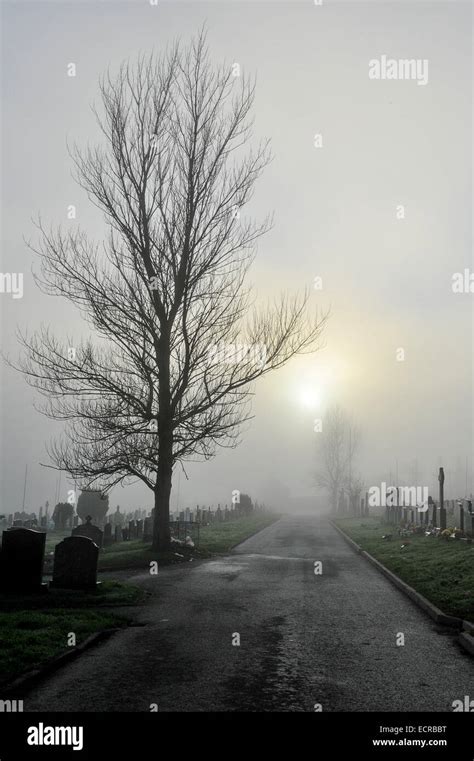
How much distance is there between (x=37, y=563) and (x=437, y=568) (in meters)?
8.74

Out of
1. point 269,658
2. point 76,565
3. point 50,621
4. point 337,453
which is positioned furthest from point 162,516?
point 337,453

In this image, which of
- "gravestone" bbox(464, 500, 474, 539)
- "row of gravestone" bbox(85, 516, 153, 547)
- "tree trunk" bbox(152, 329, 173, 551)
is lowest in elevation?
"row of gravestone" bbox(85, 516, 153, 547)

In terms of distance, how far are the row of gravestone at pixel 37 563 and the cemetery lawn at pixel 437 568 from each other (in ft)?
21.4

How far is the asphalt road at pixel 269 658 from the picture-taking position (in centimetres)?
531

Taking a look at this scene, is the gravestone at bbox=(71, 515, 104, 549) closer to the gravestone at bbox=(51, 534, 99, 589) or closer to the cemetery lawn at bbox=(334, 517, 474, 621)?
the gravestone at bbox=(51, 534, 99, 589)

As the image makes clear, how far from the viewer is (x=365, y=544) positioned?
22.6m

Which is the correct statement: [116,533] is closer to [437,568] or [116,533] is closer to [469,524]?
[469,524]

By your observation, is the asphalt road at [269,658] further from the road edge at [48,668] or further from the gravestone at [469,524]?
the gravestone at [469,524]

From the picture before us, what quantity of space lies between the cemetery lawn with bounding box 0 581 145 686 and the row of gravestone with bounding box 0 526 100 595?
0.36 meters

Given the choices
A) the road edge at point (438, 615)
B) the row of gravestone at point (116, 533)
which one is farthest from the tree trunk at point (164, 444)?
the road edge at point (438, 615)

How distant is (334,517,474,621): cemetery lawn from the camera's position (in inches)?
394

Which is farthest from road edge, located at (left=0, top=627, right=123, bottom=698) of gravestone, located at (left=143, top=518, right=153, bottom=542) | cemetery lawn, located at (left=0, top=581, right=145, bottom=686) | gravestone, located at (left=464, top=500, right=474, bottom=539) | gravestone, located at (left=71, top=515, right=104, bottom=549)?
gravestone, located at (left=143, top=518, right=153, bottom=542)

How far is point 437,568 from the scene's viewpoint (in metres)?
13.4
